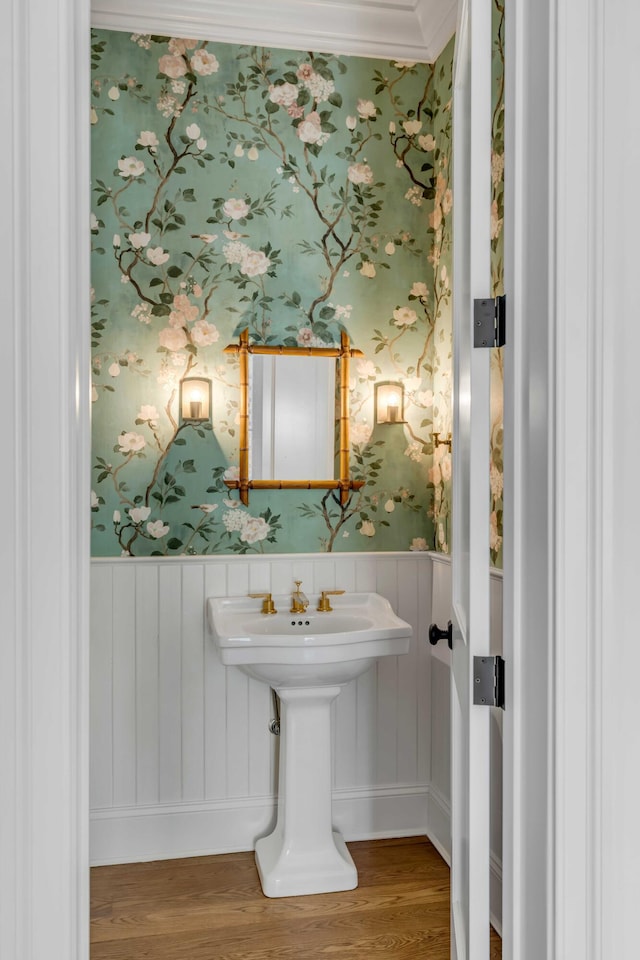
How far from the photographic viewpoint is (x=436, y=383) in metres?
2.91

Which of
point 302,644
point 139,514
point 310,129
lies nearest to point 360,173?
point 310,129

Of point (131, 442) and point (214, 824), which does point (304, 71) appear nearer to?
point (131, 442)

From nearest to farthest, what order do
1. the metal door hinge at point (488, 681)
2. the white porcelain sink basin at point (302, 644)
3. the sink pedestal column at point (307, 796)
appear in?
1. the metal door hinge at point (488, 681)
2. the white porcelain sink basin at point (302, 644)
3. the sink pedestal column at point (307, 796)

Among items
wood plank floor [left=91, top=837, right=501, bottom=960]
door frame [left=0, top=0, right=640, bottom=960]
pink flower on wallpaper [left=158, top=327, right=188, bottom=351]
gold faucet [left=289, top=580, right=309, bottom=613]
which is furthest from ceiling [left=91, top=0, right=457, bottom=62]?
wood plank floor [left=91, top=837, right=501, bottom=960]

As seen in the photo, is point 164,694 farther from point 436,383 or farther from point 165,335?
point 436,383

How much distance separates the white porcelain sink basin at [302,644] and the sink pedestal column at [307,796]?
0.12 meters

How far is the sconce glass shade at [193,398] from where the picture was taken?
2.74 metres

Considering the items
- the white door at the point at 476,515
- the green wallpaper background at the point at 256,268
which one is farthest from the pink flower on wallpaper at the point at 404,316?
the white door at the point at 476,515

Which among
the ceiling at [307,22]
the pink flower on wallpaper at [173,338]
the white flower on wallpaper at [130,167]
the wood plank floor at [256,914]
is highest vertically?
the ceiling at [307,22]

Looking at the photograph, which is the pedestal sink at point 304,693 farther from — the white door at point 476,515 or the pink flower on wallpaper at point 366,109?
the pink flower on wallpaper at point 366,109

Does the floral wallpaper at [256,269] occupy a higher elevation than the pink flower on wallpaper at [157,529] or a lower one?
higher

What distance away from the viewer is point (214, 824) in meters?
2.76

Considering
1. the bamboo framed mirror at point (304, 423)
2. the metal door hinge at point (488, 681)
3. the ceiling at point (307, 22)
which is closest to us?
the metal door hinge at point (488, 681)
